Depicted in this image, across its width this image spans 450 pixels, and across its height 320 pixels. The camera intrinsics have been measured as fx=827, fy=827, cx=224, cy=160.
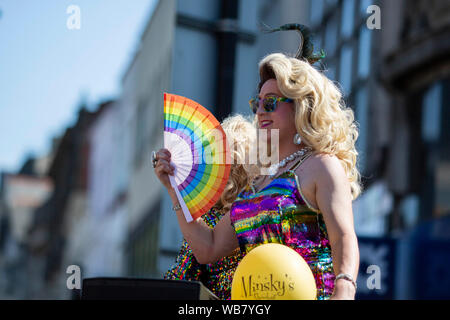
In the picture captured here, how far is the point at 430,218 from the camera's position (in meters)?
18.6

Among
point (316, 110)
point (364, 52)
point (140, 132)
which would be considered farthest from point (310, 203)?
point (140, 132)

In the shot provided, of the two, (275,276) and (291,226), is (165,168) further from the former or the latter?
(275,276)

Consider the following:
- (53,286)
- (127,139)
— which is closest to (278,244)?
(127,139)

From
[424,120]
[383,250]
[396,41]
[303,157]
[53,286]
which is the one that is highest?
[396,41]

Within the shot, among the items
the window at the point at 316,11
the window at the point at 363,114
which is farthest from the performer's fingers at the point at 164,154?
the window at the point at 316,11

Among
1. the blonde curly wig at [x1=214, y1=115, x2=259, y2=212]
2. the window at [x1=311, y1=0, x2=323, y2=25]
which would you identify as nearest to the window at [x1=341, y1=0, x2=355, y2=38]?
the window at [x1=311, y1=0, x2=323, y2=25]

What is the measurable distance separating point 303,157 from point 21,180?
69.8 meters

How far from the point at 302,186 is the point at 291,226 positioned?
18 centimetres

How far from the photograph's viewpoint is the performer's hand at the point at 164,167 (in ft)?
12.4

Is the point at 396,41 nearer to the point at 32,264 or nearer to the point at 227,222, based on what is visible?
the point at 227,222

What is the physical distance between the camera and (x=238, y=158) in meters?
4.36

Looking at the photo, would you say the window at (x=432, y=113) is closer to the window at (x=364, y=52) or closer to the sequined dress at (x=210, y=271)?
the window at (x=364, y=52)

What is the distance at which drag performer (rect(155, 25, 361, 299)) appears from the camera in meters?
3.35

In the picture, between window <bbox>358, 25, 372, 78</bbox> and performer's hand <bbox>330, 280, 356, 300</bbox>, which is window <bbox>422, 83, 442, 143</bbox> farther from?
performer's hand <bbox>330, 280, 356, 300</bbox>
